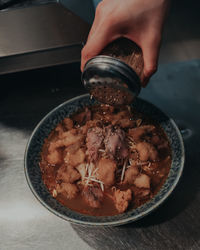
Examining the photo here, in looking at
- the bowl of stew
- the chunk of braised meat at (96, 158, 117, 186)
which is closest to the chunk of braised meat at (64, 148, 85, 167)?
the bowl of stew

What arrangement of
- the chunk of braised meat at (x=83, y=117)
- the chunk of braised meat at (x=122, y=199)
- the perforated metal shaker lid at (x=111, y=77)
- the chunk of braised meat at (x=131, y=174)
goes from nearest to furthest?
the perforated metal shaker lid at (x=111, y=77) < the chunk of braised meat at (x=122, y=199) < the chunk of braised meat at (x=131, y=174) < the chunk of braised meat at (x=83, y=117)

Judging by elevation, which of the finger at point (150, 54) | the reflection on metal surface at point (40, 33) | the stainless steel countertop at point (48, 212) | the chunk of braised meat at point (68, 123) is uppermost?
the finger at point (150, 54)

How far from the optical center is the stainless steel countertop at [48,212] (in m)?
1.37

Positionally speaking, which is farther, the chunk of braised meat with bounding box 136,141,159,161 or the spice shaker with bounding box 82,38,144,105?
the chunk of braised meat with bounding box 136,141,159,161

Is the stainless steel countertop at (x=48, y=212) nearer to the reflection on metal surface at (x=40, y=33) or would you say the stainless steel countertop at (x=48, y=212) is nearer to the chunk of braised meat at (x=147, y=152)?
the chunk of braised meat at (x=147, y=152)

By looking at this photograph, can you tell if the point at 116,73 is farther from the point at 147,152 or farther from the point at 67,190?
the point at 67,190

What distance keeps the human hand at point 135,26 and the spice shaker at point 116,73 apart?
3 cm

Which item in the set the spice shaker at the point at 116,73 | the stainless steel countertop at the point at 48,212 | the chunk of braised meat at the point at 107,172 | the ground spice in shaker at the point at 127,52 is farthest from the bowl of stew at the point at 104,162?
the ground spice in shaker at the point at 127,52

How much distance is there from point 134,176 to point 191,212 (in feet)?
1.22

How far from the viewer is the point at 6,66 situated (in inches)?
67.5

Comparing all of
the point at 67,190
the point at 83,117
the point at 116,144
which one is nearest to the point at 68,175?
the point at 67,190

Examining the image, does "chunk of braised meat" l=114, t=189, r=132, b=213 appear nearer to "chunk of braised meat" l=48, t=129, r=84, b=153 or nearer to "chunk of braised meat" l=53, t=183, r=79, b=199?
"chunk of braised meat" l=53, t=183, r=79, b=199

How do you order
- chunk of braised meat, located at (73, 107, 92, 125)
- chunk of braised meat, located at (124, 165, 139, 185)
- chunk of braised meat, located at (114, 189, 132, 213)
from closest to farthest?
1. chunk of braised meat, located at (114, 189, 132, 213)
2. chunk of braised meat, located at (124, 165, 139, 185)
3. chunk of braised meat, located at (73, 107, 92, 125)

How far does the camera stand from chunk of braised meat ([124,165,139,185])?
4.47 ft
